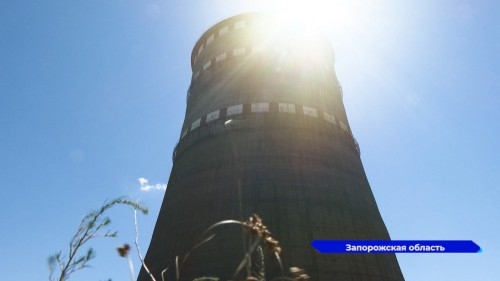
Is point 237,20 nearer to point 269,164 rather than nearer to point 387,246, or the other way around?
point 269,164

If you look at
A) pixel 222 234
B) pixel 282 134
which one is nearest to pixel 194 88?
pixel 282 134

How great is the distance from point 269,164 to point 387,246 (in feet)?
20.5

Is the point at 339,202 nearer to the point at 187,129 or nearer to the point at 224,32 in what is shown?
the point at 187,129

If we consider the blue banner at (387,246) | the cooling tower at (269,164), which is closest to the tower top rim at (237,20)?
the cooling tower at (269,164)

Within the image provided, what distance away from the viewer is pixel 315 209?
47.0 feet

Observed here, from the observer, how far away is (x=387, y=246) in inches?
589

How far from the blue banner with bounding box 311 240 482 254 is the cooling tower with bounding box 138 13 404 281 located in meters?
0.27

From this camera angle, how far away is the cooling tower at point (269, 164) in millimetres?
13289

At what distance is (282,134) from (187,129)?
6.13m

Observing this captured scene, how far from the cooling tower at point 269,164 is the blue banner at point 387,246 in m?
0.27

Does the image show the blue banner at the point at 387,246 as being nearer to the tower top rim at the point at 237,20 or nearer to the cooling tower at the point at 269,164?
the cooling tower at the point at 269,164

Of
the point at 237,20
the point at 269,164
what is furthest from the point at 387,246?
the point at 237,20

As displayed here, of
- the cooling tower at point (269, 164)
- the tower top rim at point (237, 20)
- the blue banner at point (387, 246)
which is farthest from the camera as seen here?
the tower top rim at point (237, 20)

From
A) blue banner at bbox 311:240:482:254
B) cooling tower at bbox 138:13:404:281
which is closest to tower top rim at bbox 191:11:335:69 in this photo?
cooling tower at bbox 138:13:404:281
